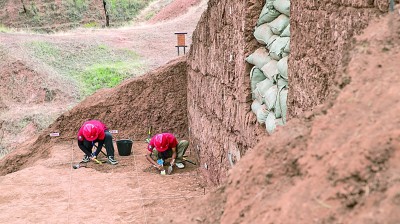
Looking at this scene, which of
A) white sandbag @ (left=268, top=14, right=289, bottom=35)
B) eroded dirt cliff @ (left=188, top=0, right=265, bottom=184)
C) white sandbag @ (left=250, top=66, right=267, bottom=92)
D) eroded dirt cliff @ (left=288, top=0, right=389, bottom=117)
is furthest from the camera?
eroded dirt cliff @ (left=188, top=0, right=265, bottom=184)

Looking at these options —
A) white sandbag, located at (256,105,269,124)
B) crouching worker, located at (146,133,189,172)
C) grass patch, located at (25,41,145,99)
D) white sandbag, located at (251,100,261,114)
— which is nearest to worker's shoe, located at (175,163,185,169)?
crouching worker, located at (146,133,189,172)

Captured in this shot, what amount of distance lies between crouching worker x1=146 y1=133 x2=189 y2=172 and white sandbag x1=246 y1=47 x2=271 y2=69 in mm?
3214

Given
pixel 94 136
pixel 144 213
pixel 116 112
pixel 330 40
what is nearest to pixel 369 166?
pixel 330 40

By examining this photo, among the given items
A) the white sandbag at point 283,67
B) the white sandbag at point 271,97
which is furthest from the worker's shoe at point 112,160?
the white sandbag at point 283,67

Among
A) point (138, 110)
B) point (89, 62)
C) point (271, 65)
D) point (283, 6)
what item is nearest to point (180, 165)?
point (138, 110)

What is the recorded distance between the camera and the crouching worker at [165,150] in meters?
8.77

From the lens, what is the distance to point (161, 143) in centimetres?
874

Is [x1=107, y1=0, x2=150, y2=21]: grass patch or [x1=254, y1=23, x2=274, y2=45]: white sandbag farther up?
[x1=254, y1=23, x2=274, y2=45]: white sandbag

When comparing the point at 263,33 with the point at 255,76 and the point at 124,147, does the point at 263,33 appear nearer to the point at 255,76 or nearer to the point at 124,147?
the point at 255,76

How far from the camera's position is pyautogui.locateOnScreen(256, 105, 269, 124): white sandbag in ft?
17.5

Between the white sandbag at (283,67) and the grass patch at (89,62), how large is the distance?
1195 cm

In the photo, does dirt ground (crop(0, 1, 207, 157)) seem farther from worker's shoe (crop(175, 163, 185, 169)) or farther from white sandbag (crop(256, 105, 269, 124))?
white sandbag (crop(256, 105, 269, 124))

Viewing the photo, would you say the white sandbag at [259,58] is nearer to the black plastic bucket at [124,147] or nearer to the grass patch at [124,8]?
the black plastic bucket at [124,147]

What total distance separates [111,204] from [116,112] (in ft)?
11.8
